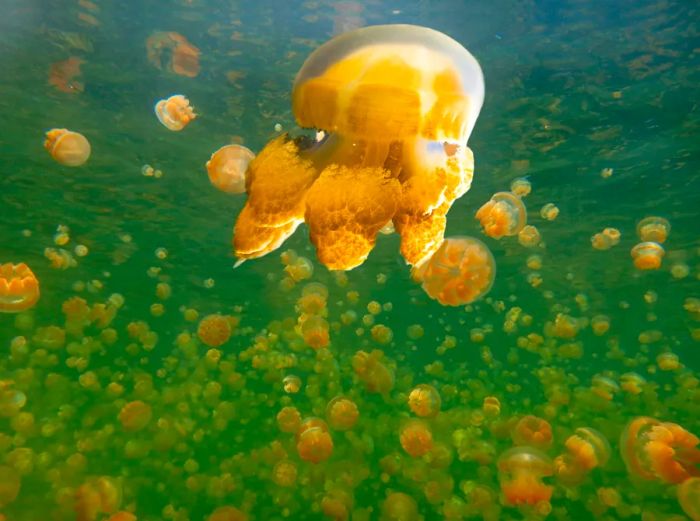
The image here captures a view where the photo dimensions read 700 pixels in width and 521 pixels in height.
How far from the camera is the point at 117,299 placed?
19516mm

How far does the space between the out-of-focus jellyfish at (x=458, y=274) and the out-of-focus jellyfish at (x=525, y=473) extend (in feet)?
7.52

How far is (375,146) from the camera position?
7.70ft

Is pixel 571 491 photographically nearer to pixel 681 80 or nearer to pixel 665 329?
pixel 681 80

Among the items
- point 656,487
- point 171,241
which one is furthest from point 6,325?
point 656,487

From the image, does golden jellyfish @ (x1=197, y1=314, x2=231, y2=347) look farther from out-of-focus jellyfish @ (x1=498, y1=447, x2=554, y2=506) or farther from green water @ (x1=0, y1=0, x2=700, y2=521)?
out-of-focus jellyfish @ (x1=498, y1=447, x2=554, y2=506)

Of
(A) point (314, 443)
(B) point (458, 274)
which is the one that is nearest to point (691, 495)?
(B) point (458, 274)

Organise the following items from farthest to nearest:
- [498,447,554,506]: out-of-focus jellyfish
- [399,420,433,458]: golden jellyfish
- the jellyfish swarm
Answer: [399,420,433,458]: golden jellyfish < [498,447,554,506]: out-of-focus jellyfish < the jellyfish swarm

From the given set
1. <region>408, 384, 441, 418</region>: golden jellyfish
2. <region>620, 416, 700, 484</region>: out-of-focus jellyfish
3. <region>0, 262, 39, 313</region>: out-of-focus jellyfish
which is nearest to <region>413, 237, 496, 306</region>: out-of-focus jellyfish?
<region>408, 384, 441, 418</region>: golden jellyfish

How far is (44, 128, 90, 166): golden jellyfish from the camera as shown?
8.53 meters

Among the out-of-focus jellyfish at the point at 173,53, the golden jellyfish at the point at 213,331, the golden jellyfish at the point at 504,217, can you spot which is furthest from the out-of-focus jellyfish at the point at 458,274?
the out-of-focus jellyfish at the point at 173,53

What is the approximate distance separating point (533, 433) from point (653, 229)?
6707 millimetres

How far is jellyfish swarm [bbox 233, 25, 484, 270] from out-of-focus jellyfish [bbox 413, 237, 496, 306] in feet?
A: 10.2

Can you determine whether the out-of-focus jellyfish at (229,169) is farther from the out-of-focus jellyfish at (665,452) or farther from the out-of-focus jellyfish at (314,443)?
the out-of-focus jellyfish at (665,452)

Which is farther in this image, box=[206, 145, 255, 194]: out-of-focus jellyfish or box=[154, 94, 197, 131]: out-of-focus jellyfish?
box=[154, 94, 197, 131]: out-of-focus jellyfish
